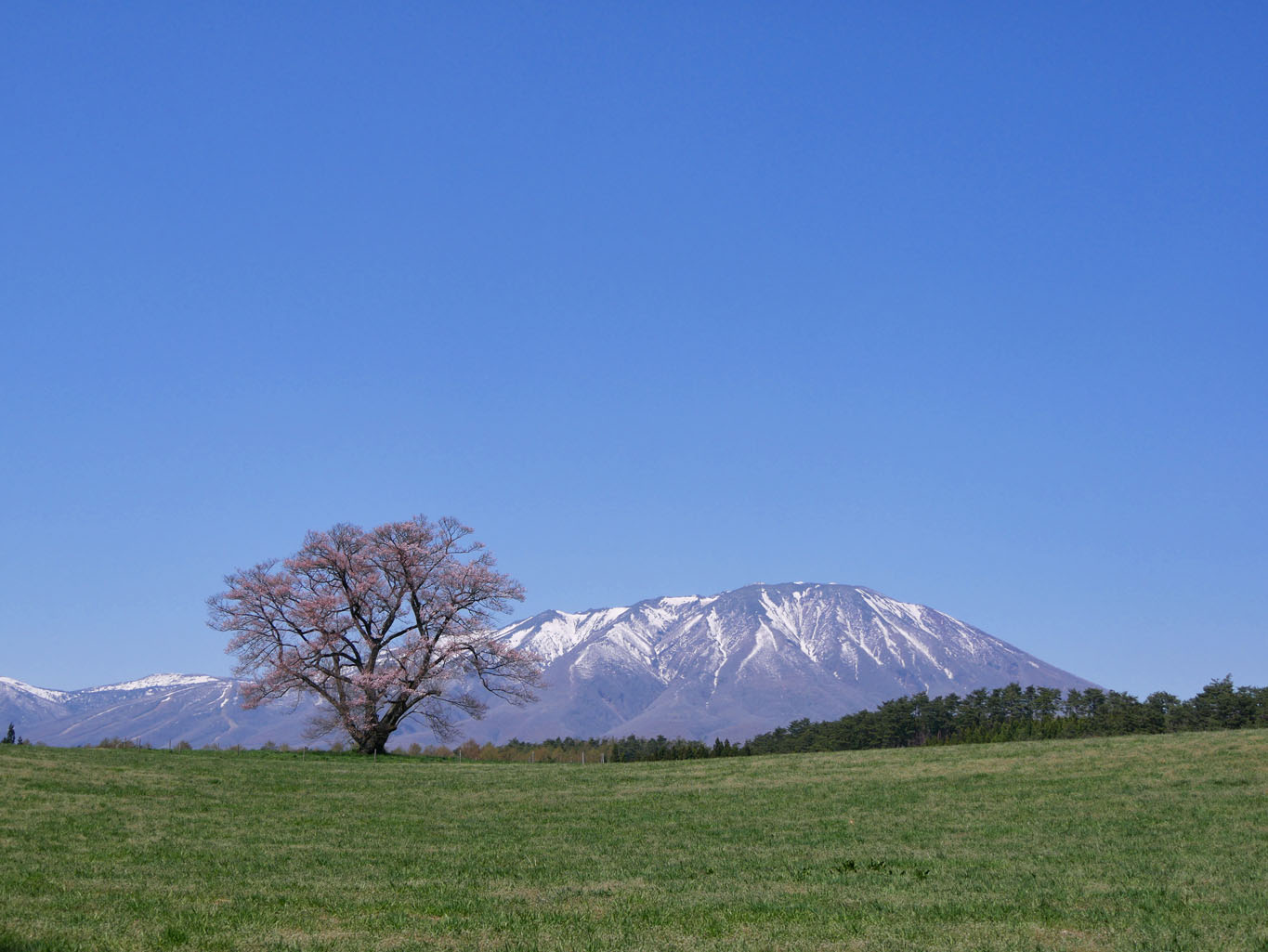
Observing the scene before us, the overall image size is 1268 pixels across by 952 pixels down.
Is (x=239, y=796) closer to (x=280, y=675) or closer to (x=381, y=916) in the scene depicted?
(x=381, y=916)

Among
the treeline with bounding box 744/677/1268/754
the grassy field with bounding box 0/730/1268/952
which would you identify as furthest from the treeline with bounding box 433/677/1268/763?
the grassy field with bounding box 0/730/1268/952

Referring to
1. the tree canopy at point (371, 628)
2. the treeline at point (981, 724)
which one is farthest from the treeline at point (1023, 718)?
the tree canopy at point (371, 628)

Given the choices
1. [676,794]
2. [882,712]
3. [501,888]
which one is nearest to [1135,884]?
[501,888]

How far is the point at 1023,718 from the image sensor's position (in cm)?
10338

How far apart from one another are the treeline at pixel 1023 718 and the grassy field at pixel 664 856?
141ft

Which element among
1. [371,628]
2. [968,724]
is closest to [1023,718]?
[968,724]

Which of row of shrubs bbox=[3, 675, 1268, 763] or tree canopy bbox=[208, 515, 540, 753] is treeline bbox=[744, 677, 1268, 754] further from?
tree canopy bbox=[208, 515, 540, 753]

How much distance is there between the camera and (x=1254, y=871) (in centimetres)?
1817

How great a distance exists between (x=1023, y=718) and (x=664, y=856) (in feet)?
299

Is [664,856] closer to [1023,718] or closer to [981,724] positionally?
[1023,718]

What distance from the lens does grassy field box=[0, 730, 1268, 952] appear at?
13797mm

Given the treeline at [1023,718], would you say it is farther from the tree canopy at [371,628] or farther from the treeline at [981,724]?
the tree canopy at [371,628]

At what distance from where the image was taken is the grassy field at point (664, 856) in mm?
13797

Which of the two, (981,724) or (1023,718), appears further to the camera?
(981,724)
